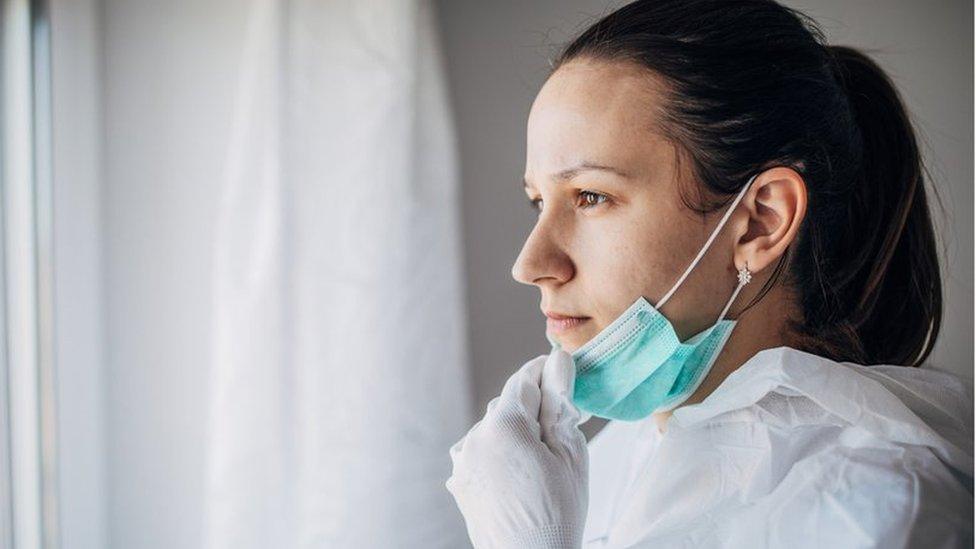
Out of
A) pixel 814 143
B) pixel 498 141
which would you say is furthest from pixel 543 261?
pixel 498 141

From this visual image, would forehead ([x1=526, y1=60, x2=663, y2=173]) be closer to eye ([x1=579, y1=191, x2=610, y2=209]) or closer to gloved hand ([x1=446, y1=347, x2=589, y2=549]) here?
eye ([x1=579, y1=191, x2=610, y2=209])

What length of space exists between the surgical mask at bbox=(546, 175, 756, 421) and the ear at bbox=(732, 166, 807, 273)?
0.01 m

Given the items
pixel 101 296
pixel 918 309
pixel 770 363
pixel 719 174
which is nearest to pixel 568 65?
pixel 719 174

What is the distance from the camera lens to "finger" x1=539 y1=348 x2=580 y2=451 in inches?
37.3

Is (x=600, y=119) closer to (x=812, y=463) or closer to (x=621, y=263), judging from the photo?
(x=621, y=263)

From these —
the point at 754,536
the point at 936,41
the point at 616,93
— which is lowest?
the point at 754,536

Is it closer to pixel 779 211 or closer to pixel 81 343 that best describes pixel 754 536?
pixel 779 211

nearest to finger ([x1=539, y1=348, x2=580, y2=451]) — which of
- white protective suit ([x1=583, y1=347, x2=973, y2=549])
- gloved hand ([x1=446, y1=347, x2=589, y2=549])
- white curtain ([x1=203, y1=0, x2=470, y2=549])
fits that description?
gloved hand ([x1=446, y1=347, x2=589, y2=549])

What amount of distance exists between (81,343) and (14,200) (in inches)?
9.1

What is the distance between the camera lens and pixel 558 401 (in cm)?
95

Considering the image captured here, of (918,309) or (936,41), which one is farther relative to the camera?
(936,41)

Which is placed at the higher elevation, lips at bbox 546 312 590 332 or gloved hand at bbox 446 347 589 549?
lips at bbox 546 312 590 332

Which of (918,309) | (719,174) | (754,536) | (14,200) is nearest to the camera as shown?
(754,536)

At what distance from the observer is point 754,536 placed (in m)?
0.82
